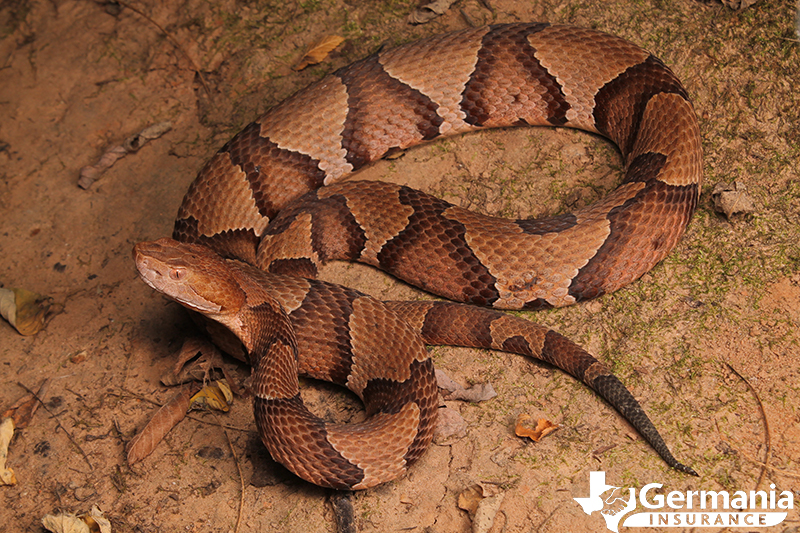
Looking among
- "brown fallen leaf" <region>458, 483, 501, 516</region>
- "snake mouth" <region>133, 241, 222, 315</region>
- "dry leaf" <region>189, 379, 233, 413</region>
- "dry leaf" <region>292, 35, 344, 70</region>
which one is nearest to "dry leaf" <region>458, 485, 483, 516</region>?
"brown fallen leaf" <region>458, 483, 501, 516</region>

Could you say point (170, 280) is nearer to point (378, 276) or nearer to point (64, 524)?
point (64, 524)

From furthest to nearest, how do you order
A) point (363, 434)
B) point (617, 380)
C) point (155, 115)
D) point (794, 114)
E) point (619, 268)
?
point (155, 115), point (794, 114), point (619, 268), point (617, 380), point (363, 434)

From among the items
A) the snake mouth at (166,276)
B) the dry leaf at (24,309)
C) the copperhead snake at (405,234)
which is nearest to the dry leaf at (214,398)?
the copperhead snake at (405,234)

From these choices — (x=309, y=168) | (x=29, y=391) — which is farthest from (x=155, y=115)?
(x=29, y=391)

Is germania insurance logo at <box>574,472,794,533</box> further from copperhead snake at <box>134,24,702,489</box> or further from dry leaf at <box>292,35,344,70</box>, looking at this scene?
dry leaf at <box>292,35,344,70</box>

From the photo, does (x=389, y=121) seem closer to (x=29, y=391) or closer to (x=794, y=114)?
(x=794, y=114)
